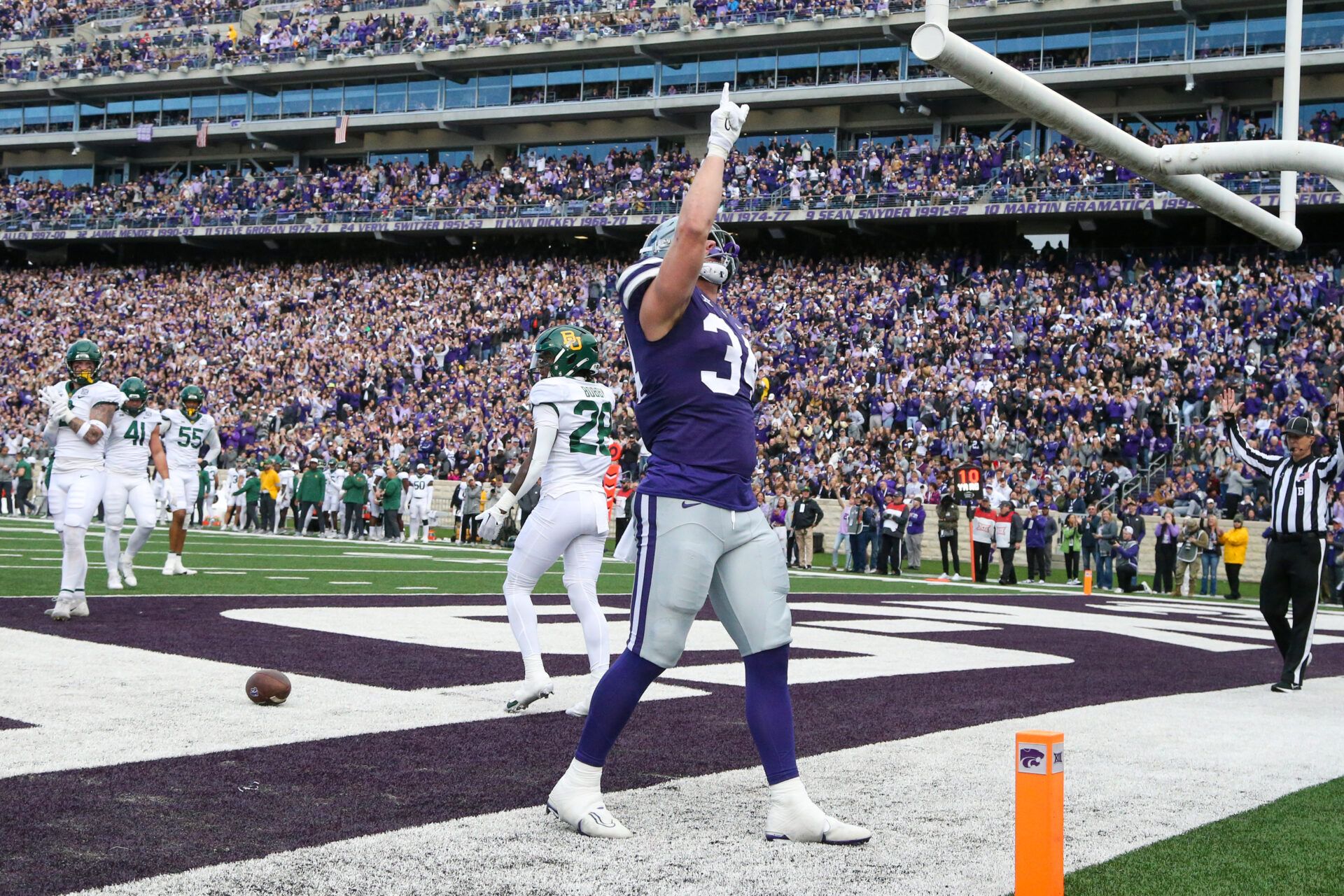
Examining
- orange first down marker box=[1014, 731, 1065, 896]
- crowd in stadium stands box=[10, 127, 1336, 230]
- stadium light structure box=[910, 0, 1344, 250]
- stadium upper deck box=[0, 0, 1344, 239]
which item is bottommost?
orange first down marker box=[1014, 731, 1065, 896]

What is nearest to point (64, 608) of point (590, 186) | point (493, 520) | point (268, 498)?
point (493, 520)

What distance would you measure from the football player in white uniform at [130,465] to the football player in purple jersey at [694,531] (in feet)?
26.3

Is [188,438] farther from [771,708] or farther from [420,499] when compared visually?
[771,708]

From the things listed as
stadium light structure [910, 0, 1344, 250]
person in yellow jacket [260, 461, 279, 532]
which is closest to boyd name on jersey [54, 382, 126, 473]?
stadium light structure [910, 0, 1344, 250]

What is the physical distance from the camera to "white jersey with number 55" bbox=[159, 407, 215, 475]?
616 inches

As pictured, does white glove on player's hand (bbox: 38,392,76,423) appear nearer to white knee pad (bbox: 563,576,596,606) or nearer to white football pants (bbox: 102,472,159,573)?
white football pants (bbox: 102,472,159,573)

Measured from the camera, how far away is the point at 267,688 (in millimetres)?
6062

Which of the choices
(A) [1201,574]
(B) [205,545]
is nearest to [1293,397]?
(A) [1201,574]

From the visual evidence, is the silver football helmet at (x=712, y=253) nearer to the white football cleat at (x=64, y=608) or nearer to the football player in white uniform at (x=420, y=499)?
the white football cleat at (x=64, y=608)

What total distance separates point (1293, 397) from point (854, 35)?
59.5 feet

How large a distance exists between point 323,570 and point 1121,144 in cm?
1154

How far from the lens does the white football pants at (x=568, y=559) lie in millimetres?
6625

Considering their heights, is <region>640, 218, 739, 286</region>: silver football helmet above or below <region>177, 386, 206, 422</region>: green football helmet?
above

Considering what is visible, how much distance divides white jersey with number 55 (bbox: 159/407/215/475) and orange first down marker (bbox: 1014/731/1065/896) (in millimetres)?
13658
